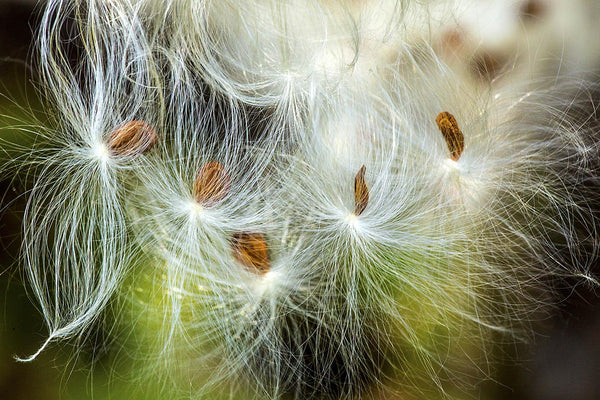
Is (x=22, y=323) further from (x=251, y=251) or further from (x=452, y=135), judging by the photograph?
(x=452, y=135)

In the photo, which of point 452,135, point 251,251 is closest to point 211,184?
point 251,251

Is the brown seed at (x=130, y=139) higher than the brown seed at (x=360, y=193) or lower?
higher

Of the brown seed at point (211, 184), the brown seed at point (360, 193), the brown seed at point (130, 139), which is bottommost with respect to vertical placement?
the brown seed at point (360, 193)

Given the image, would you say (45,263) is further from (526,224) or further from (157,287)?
(526,224)

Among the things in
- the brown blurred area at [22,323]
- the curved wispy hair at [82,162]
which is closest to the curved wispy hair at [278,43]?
the curved wispy hair at [82,162]

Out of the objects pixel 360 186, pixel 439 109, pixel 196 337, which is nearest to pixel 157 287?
pixel 196 337

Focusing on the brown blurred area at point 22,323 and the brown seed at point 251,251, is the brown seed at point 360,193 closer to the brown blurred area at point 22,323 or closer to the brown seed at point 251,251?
the brown seed at point 251,251
